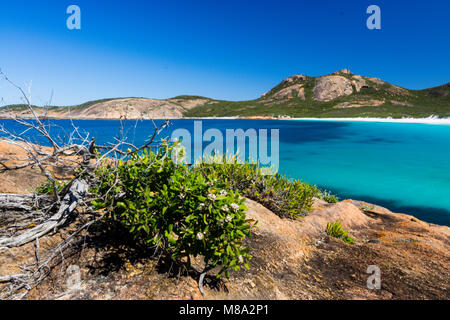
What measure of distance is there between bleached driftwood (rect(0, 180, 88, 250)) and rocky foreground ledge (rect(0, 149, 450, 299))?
0.33 feet

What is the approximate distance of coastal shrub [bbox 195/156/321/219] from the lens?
623 centimetres

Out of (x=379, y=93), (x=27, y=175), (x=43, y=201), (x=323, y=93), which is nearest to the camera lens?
(x=43, y=201)

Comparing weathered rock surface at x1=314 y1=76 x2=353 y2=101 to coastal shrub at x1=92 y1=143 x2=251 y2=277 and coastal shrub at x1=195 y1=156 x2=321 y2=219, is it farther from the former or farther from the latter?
coastal shrub at x1=92 y1=143 x2=251 y2=277

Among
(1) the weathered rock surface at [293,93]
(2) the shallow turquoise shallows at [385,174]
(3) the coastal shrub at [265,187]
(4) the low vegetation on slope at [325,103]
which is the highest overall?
(1) the weathered rock surface at [293,93]

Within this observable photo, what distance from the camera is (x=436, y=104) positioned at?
11112cm

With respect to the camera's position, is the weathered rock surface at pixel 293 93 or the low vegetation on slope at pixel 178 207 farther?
the weathered rock surface at pixel 293 93

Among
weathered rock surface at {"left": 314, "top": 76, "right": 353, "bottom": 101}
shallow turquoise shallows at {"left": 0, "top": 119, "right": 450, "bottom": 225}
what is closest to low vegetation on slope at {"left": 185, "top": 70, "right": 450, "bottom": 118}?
weathered rock surface at {"left": 314, "top": 76, "right": 353, "bottom": 101}

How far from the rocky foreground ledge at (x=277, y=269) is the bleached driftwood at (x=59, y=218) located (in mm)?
102

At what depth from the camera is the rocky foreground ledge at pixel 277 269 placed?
8.97 ft

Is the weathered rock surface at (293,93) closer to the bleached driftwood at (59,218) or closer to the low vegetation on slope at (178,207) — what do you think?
the low vegetation on slope at (178,207)

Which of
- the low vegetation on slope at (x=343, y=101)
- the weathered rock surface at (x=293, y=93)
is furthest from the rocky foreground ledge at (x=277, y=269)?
the weathered rock surface at (x=293, y=93)
